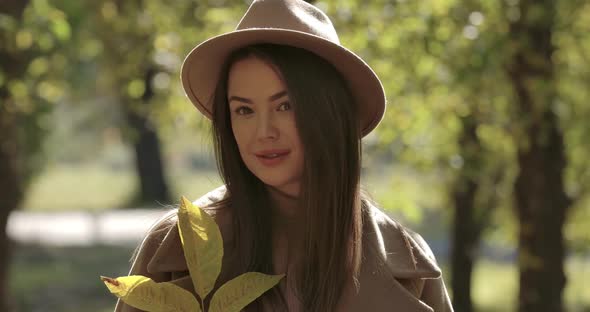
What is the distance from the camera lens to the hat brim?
2834 mm

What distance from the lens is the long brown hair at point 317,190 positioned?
9.30ft

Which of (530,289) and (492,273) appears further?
(492,273)

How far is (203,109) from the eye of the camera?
309 cm

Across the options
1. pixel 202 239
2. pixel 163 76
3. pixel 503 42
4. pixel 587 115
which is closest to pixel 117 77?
pixel 163 76

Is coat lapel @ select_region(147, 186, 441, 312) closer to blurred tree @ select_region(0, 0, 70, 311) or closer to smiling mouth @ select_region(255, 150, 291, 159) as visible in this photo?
smiling mouth @ select_region(255, 150, 291, 159)

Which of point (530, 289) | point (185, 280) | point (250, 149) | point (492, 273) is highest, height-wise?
point (250, 149)

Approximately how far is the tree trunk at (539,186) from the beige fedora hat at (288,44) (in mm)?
4987

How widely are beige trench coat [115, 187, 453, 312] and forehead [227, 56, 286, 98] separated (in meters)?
0.29

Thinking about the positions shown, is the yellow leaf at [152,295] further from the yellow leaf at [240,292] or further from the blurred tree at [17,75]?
the blurred tree at [17,75]

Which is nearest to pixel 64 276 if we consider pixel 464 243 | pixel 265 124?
pixel 464 243

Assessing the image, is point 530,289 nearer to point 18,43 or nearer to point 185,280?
point 18,43

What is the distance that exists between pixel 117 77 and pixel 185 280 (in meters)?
5.79

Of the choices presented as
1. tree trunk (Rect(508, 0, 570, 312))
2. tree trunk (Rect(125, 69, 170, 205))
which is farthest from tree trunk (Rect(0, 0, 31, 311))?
tree trunk (Rect(125, 69, 170, 205))

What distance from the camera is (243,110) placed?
2.90 metres
